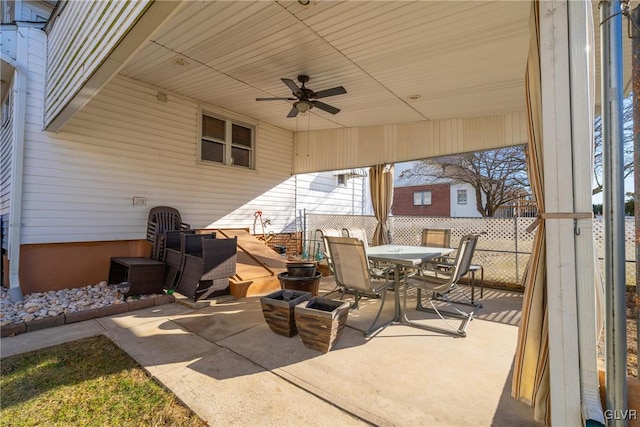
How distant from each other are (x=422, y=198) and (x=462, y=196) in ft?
7.66

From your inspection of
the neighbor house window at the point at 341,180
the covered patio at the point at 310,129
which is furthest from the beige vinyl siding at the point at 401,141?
the neighbor house window at the point at 341,180

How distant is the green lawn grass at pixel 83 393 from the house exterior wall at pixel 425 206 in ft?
58.5

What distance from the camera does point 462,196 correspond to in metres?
17.8

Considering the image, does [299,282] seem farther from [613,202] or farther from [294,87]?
[613,202]

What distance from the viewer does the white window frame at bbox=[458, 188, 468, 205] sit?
1762cm

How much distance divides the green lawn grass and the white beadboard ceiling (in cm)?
257

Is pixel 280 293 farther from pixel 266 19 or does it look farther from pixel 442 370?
pixel 266 19

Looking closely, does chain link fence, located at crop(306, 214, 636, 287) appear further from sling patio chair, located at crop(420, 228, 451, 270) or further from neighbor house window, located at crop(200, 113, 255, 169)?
neighbor house window, located at crop(200, 113, 255, 169)

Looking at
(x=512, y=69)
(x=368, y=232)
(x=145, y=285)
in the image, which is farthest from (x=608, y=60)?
(x=368, y=232)

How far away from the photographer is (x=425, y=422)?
178cm

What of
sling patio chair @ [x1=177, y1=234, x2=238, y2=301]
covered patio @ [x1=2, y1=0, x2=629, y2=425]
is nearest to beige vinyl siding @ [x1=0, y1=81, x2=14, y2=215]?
covered patio @ [x1=2, y1=0, x2=629, y2=425]

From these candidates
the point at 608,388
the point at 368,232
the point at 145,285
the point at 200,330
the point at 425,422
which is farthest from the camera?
the point at 368,232

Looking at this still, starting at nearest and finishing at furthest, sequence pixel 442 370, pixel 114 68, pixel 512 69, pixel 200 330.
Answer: pixel 442 370, pixel 114 68, pixel 200 330, pixel 512 69

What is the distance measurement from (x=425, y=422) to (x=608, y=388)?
0.92 m
